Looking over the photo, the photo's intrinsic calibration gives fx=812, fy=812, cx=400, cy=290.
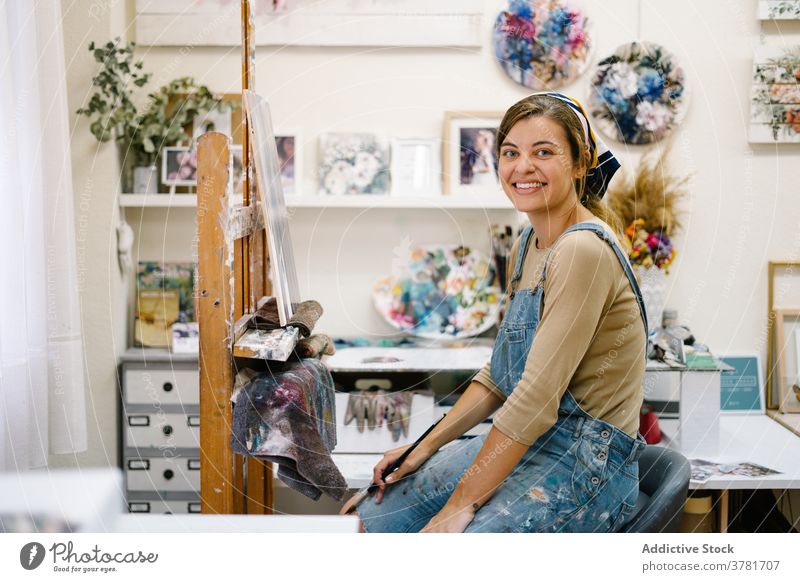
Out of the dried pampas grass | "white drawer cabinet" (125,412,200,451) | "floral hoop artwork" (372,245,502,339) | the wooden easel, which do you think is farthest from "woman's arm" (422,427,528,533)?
the dried pampas grass

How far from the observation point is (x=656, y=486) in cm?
128

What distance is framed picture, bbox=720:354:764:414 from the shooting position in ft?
7.21

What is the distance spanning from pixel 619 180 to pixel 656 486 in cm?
116

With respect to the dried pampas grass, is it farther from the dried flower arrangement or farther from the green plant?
the green plant

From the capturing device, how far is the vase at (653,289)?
2158 millimetres

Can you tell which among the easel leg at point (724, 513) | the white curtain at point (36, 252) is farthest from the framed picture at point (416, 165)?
the easel leg at point (724, 513)

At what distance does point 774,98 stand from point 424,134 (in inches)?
35.7

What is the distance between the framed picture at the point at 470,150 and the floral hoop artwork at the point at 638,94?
29cm

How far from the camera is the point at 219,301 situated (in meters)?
1.27

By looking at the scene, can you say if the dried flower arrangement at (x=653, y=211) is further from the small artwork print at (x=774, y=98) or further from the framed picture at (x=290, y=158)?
the framed picture at (x=290, y=158)

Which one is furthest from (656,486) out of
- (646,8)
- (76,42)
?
(76,42)

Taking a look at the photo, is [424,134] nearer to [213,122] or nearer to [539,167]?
[213,122]

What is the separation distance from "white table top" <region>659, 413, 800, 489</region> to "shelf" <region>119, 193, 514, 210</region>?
0.74m
